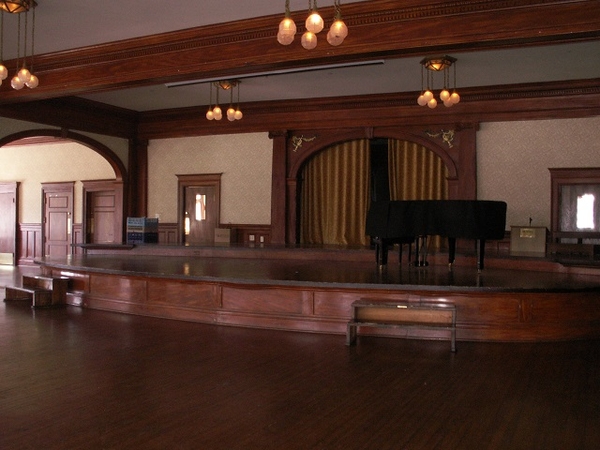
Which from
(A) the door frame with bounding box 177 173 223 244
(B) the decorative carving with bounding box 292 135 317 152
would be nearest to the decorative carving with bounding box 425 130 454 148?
(B) the decorative carving with bounding box 292 135 317 152

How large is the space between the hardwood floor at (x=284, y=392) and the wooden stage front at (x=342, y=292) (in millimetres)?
244

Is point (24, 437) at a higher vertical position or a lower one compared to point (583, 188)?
lower

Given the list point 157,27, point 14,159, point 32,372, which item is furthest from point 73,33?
point 14,159

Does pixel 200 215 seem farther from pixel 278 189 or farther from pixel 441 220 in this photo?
pixel 441 220

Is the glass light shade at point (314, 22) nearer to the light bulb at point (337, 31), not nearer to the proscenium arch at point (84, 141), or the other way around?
the light bulb at point (337, 31)

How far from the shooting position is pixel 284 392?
3906 mm

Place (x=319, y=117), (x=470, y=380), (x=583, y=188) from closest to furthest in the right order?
(x=470, y=380) → (x=583, y=188) → (x=319, y=117)

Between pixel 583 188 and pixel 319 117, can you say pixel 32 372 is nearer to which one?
pixel 319 117

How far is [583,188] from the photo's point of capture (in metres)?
9.00

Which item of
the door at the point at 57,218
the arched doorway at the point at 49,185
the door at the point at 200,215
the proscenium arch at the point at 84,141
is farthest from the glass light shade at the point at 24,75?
the door at the point at 57,218

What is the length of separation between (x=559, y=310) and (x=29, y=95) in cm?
768

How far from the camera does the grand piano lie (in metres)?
6.70

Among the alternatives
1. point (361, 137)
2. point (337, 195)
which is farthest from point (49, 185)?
point (361, 137)

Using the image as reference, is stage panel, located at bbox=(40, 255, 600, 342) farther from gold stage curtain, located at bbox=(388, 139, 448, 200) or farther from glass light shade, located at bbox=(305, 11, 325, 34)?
gold stage curtain, located at bbox=(388, 139, 448, 200)
